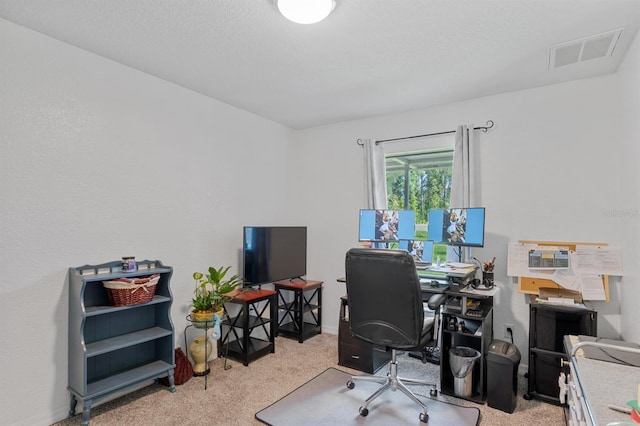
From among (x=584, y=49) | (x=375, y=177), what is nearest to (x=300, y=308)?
(x=375, y=177)

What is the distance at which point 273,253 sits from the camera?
3.70 m

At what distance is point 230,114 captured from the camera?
3611 millimetres

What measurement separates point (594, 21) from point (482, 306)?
6.75 ft

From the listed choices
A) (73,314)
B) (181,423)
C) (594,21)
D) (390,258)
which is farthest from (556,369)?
(73,314)

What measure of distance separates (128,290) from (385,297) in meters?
1.78

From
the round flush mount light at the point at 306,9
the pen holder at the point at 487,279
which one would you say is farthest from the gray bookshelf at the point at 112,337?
the pen holder at the point at 487,279

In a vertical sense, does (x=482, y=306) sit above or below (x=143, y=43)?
below

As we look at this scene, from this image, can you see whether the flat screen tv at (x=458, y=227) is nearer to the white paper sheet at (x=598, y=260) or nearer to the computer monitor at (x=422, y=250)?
the computer monitor at (x=422, y=250)

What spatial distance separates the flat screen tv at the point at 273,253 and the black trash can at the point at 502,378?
2110mm

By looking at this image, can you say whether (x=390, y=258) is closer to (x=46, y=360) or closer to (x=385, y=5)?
(x=385, y=5)

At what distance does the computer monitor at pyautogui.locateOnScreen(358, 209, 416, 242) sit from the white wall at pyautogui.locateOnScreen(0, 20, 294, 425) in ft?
4.77

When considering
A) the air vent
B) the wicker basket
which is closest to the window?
the air vent

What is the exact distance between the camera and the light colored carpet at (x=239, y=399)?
7.54ft

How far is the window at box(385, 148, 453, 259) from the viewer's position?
3.59 metres
